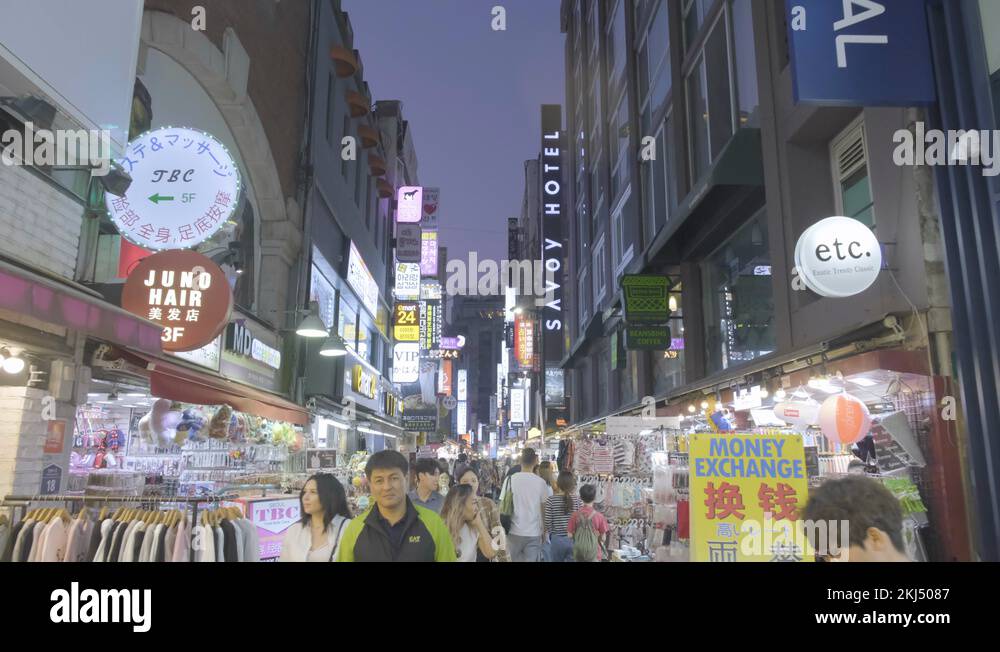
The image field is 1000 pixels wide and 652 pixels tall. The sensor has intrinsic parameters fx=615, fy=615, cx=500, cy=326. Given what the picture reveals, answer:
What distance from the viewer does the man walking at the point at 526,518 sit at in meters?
8.52

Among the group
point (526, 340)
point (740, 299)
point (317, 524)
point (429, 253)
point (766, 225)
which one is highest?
point (429, 253)

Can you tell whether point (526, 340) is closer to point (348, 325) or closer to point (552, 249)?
point (552, 249)

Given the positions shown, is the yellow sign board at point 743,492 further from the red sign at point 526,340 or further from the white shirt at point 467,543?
the red sign at point 526,340

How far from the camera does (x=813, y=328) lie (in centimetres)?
864

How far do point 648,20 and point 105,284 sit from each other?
18.5 meters

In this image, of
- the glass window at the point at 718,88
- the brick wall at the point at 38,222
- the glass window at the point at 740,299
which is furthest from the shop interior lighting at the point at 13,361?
the glass window at the point at 718,88

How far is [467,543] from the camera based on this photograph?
19.0 ft

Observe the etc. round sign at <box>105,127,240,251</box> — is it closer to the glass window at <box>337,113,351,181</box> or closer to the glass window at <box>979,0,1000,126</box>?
the glass window at <box>979,0,1000,126</box>

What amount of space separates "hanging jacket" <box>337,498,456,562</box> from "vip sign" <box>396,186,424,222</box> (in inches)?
1202

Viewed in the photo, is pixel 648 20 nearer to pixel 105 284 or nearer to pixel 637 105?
pixel 637 105

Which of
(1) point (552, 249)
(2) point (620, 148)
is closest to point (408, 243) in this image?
(1) point (552, 249)

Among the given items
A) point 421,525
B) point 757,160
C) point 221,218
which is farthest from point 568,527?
point 757,160

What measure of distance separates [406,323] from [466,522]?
30102 mm
